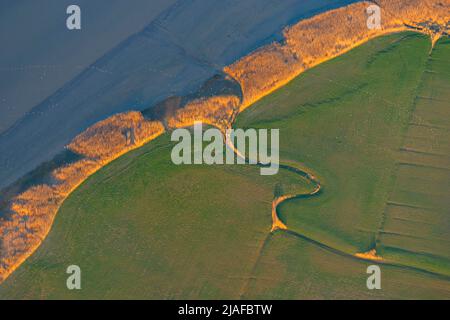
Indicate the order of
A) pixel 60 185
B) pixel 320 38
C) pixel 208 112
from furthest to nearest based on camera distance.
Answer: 1. pixel 320 38
2. pixel 208 112
3. pixel 60 185

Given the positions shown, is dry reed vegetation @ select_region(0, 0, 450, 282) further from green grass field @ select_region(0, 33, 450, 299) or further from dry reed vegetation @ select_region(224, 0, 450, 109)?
green grass field @ select_region(0, 33, 450, 299)

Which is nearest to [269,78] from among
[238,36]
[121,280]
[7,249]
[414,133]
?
[238,36]

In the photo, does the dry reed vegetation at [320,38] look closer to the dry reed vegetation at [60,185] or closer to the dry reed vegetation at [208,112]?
the dry reed vegetation at [208,112]

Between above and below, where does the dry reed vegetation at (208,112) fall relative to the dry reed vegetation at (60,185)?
above

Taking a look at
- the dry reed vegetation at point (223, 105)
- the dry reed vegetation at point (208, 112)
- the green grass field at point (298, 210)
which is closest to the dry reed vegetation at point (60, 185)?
the dry reed vegetation at point (223, 105)

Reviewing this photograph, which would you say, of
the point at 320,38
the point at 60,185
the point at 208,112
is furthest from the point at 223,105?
the point at 60,185

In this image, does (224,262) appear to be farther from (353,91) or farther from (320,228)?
(353,91)

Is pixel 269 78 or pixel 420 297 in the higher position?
pixel 269 78

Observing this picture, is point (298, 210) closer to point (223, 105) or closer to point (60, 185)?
point (223, 105)
